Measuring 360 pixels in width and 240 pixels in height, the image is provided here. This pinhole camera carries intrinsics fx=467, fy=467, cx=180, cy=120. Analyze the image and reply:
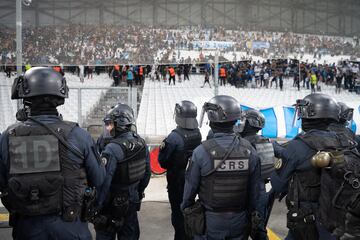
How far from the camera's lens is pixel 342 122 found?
18.8ft

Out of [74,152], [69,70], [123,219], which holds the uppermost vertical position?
[69,70]

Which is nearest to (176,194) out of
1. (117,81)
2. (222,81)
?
(117,81)

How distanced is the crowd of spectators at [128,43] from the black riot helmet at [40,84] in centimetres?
1309

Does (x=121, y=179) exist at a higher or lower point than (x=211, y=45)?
lower

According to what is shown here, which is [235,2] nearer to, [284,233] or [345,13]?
[345,13]

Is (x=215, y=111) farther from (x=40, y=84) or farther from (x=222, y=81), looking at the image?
(x=222, y=81)

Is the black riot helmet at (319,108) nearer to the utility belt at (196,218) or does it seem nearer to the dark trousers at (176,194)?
the utility belt at (196,218)

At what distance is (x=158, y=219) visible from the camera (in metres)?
6.71

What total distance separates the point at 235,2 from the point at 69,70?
10.4 m

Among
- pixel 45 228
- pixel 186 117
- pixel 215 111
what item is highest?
pixel 215 111

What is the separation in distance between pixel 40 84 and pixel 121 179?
150 centimetres

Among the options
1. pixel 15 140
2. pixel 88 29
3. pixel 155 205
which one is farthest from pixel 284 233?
pixel 88 29

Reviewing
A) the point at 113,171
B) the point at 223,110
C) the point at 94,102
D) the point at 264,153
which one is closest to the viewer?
the point at 223,110

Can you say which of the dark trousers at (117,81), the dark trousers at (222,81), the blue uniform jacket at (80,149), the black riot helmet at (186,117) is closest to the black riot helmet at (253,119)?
the black riot helmet at (186,117)
